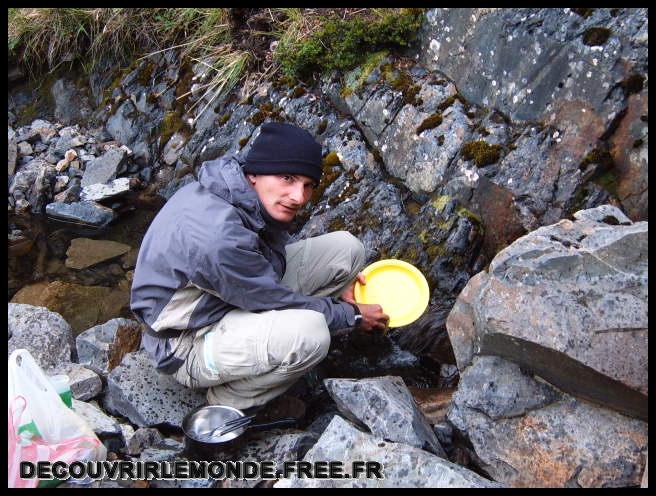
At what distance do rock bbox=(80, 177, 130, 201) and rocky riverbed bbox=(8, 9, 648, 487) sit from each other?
3 centimetres

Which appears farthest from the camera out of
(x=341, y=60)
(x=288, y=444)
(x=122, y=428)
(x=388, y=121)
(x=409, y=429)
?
(x=341, y=60)

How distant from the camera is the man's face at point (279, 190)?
3832 millimetres

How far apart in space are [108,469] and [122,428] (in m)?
0.51

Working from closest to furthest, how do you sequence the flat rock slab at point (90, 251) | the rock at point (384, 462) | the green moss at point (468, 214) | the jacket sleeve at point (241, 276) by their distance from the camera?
the rock at point (384, 462), the jacket sleeve at point (241, 276), the green moss at point (468, 214), the flat rock slab at point (90, 251)

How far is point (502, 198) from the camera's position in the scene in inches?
207

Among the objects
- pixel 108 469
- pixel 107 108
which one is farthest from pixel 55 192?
pixel 108 469

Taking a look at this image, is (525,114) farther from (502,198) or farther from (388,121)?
(388,121)

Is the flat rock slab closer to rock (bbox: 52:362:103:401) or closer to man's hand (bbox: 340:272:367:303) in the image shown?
rock (bbox: 52:362:103:401)


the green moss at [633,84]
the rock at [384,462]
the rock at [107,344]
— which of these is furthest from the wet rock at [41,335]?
the green moss at [633,84]

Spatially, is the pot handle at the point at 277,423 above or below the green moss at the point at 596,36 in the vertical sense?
below

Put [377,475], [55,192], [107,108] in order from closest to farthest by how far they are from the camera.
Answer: [377,475] → [55,192] → [107,108]

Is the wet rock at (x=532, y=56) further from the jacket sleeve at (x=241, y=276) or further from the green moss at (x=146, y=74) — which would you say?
the green moss at (x=146, y=74)

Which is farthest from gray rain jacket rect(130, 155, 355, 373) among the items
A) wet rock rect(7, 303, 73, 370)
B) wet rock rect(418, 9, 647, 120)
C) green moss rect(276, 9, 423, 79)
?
green moss rect(276, 9, 423, 79)

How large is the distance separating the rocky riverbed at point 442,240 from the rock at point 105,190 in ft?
0.10
